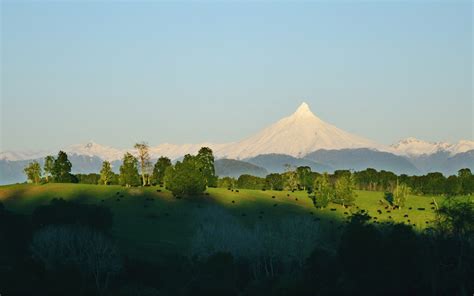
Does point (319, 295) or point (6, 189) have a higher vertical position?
point (6, 189)

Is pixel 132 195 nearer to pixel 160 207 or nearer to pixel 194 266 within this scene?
pixel 160 207

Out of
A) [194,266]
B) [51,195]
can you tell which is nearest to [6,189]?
[51,195]

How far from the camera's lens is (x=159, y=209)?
6895 inches

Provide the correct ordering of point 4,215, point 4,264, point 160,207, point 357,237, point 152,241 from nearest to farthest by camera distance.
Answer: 1. point 357,237
2. point 4,264
3. point 4,215
4. point 152,241
5. point 160,207

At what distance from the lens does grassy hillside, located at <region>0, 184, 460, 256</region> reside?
154 meters

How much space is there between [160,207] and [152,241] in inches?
1244

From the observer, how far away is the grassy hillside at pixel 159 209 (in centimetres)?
15375

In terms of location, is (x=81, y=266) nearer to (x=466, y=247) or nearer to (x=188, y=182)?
(x=466, y=247)

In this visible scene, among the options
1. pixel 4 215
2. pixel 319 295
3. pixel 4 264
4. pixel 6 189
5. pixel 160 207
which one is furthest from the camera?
pixel 6 189

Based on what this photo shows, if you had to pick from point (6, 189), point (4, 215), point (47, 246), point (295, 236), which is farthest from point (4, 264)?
point (6, 189)

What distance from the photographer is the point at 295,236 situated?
5226 inches

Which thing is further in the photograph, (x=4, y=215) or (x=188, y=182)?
(x=188, y=182)

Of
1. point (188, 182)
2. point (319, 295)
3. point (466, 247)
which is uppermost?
point (188, 182)

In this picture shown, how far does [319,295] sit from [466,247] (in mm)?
19398
